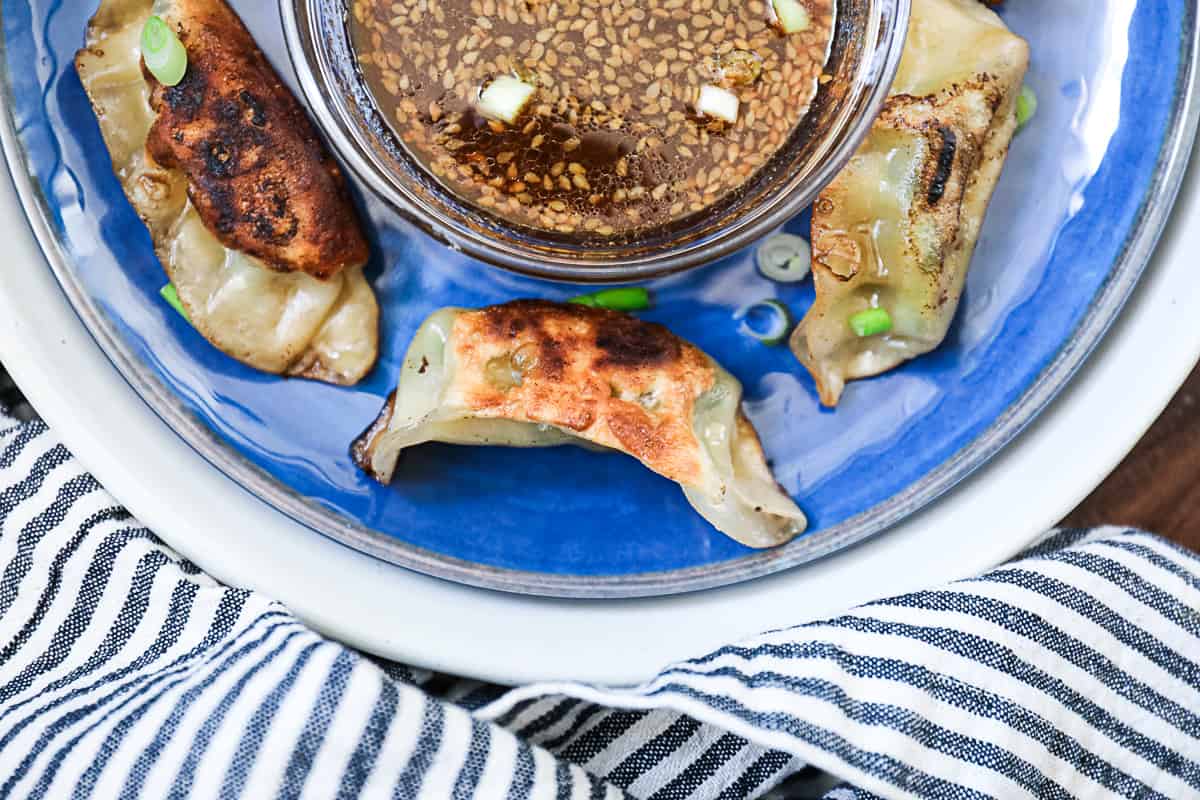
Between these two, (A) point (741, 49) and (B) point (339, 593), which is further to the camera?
(B) point (339, 593)

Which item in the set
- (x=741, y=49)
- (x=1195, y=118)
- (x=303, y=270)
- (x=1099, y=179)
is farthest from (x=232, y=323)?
(x=1195, y=118)

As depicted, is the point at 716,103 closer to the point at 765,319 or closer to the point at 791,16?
the point at 791,16

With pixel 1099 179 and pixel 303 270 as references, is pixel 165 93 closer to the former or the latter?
pixel 303 270

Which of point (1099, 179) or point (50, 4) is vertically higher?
point (1099, 179)

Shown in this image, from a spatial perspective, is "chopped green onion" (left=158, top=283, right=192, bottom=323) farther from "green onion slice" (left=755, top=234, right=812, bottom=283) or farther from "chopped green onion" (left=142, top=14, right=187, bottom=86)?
"green onion slice" (left=755, top=234, right=812, bottom=283)

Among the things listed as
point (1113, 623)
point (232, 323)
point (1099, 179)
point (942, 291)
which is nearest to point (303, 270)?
point (232, 323)

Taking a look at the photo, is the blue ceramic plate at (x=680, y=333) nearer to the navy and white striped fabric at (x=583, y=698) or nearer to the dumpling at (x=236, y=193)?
the dumpling at (x=236, y=193)

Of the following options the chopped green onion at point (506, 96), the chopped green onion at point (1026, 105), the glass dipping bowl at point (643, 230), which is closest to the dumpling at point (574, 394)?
the glass dipping bowl at point (643, 230)

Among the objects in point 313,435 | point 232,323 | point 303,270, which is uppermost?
point 303,270

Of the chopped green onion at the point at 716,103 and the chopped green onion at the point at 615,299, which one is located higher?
the chopped green onion at the point at 716,103
